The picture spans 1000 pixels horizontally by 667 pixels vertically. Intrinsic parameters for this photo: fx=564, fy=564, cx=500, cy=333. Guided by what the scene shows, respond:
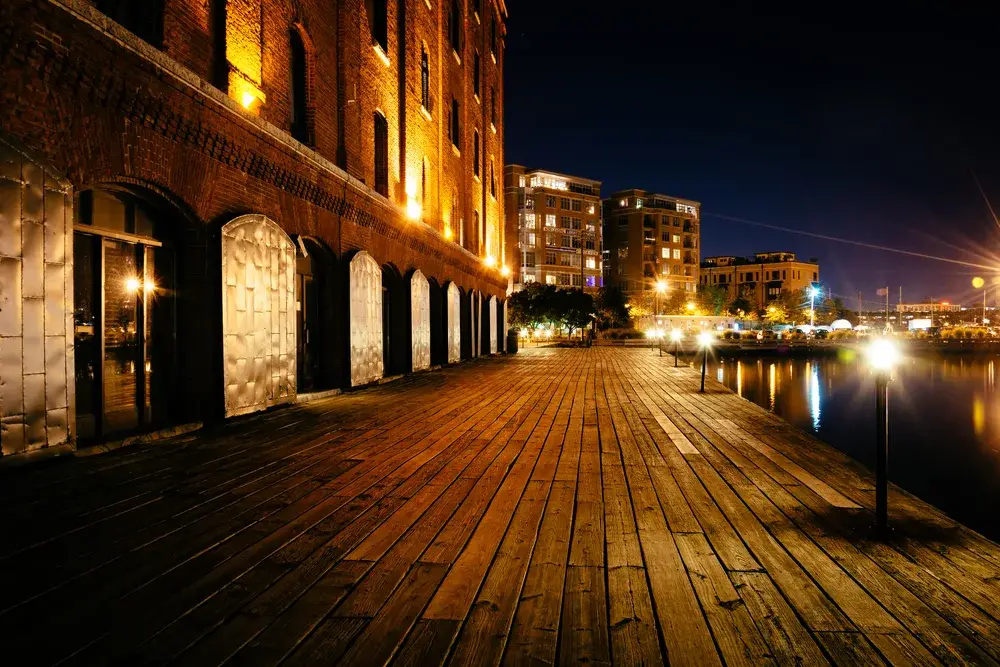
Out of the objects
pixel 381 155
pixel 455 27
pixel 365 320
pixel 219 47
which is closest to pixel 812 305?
pixel 455 27

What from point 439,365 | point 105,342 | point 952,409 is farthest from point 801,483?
point 952,409

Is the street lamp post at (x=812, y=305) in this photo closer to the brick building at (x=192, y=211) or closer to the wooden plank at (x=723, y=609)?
the brick building at (x=192, y=211)

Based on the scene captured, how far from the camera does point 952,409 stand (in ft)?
70.2

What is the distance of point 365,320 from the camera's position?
1231cm

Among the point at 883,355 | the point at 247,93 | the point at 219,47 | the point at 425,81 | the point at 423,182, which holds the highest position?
the point at 425,81

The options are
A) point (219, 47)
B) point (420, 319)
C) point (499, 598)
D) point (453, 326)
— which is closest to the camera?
point (499, 598)

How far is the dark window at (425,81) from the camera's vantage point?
59.4 ft

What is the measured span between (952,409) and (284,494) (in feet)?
83.5

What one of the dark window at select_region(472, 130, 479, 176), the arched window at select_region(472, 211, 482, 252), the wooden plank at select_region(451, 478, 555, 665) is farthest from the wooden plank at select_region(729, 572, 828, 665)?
the dark window at select_region(472, 130, 479, 176)

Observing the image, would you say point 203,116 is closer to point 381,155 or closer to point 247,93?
point 247,93

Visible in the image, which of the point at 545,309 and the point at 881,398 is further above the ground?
the point at 545,309

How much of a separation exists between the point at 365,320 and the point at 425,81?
34.0 ft

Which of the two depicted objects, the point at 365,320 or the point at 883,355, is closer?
the point at 883,355

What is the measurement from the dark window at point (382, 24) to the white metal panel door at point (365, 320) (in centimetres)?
620
